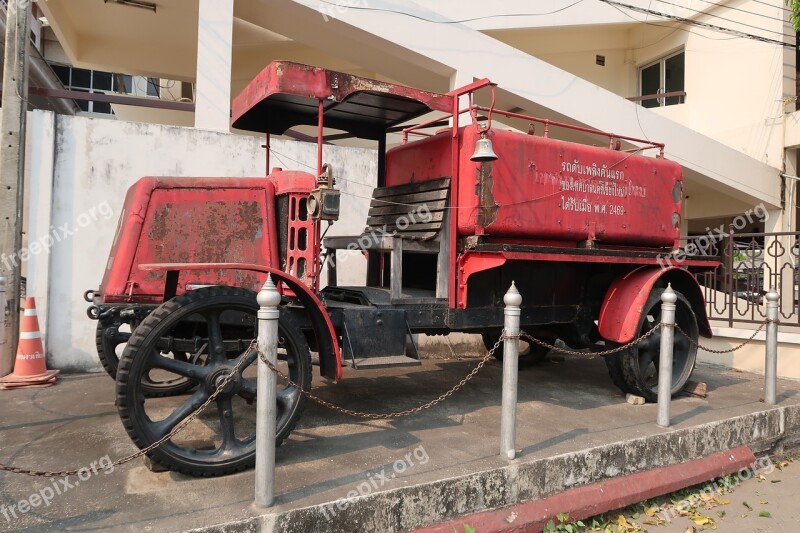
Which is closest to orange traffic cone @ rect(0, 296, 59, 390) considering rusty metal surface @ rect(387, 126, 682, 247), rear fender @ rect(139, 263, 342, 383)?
rear fender @ rect(139, 263, 342, 383)

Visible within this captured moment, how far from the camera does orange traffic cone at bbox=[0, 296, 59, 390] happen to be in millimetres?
5488

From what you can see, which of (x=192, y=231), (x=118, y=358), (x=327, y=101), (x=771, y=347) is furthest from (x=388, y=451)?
(x=771, y=347)

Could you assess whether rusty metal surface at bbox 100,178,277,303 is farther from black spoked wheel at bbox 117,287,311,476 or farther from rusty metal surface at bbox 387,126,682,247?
rusty metal surface at bbox 387,126,682,247

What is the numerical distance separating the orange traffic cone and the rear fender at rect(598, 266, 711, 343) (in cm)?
553

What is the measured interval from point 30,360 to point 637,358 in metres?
6.00

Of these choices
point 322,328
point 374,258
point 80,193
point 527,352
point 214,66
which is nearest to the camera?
point 322,328

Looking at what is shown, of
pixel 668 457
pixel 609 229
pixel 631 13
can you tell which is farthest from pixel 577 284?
pixel 631 13

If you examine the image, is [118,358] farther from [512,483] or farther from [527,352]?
[527,352]

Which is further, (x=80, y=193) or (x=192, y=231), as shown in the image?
(x=80, y=193)

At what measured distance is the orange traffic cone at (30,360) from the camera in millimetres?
5488

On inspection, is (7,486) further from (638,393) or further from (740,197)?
(740,197)

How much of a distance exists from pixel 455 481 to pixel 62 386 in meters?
4.22

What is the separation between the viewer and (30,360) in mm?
5598

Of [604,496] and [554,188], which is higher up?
[554,188]
